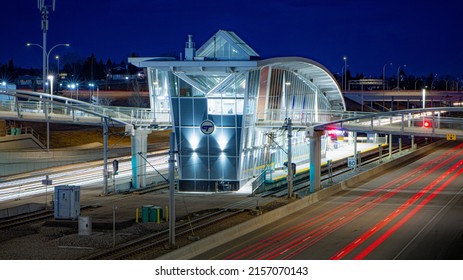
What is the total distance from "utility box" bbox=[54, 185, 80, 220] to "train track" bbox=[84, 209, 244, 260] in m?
5.75

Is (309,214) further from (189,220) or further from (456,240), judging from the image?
(456,240)

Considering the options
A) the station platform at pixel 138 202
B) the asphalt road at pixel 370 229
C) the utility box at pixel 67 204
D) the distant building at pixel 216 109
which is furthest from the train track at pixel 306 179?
the utility box at pixel 67 204

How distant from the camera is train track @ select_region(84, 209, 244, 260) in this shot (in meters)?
30.2

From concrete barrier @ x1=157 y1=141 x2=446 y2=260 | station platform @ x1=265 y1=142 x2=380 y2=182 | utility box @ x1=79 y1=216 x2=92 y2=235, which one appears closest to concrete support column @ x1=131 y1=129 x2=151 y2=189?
station platform @ x1=265 y1=142 x2=380 y2=182

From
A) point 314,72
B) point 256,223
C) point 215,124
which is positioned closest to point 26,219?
point 256,223

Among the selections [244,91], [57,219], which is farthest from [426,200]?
[57,219]

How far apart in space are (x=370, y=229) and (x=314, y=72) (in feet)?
136

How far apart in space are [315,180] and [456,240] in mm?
19878

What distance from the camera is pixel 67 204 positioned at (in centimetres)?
4038

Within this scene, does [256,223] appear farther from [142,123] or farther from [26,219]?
[142,123]

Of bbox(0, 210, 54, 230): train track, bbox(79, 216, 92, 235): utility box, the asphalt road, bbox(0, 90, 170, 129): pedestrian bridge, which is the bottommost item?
bbox(0, 210, 54, 230): train track

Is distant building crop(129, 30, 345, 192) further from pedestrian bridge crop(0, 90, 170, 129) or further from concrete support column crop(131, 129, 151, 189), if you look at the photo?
concrete support column crop(131, 129, 151, 189)

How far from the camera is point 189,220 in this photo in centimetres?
3941

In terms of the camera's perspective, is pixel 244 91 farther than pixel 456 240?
Yes
